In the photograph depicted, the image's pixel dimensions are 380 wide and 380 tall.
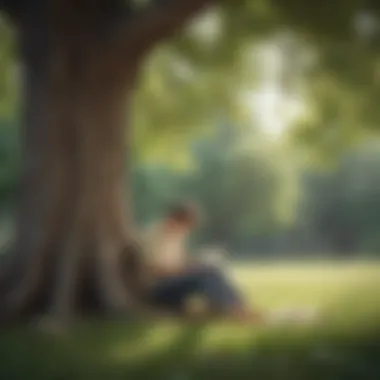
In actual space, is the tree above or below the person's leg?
above

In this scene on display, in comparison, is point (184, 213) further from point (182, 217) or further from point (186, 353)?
point (186, 353)

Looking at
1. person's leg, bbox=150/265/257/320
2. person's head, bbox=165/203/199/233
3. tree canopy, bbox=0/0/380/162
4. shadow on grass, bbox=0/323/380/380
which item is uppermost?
tree canopy, bbox=0/0/380/162

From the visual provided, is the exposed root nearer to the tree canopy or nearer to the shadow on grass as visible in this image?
the shadow on grass

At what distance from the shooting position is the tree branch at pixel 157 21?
5.01ft

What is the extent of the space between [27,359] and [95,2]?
72 cm

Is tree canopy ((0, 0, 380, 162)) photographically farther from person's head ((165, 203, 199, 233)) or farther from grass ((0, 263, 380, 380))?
grass ((0, 263, 380, 380))

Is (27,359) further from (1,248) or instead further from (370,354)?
(370,354)

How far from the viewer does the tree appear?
4.89 feet

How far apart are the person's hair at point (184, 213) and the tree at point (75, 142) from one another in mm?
86

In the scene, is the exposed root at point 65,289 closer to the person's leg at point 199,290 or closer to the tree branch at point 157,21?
the person's leg at point 199,290

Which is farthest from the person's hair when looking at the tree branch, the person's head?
the tree branch

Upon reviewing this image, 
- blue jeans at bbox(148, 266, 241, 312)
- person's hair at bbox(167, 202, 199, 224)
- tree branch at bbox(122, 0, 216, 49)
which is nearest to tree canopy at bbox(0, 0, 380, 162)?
tree branch at bbox(122, 0, 216, 49)

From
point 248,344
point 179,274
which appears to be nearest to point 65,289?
point 179,274

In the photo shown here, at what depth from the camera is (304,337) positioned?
1.49m
